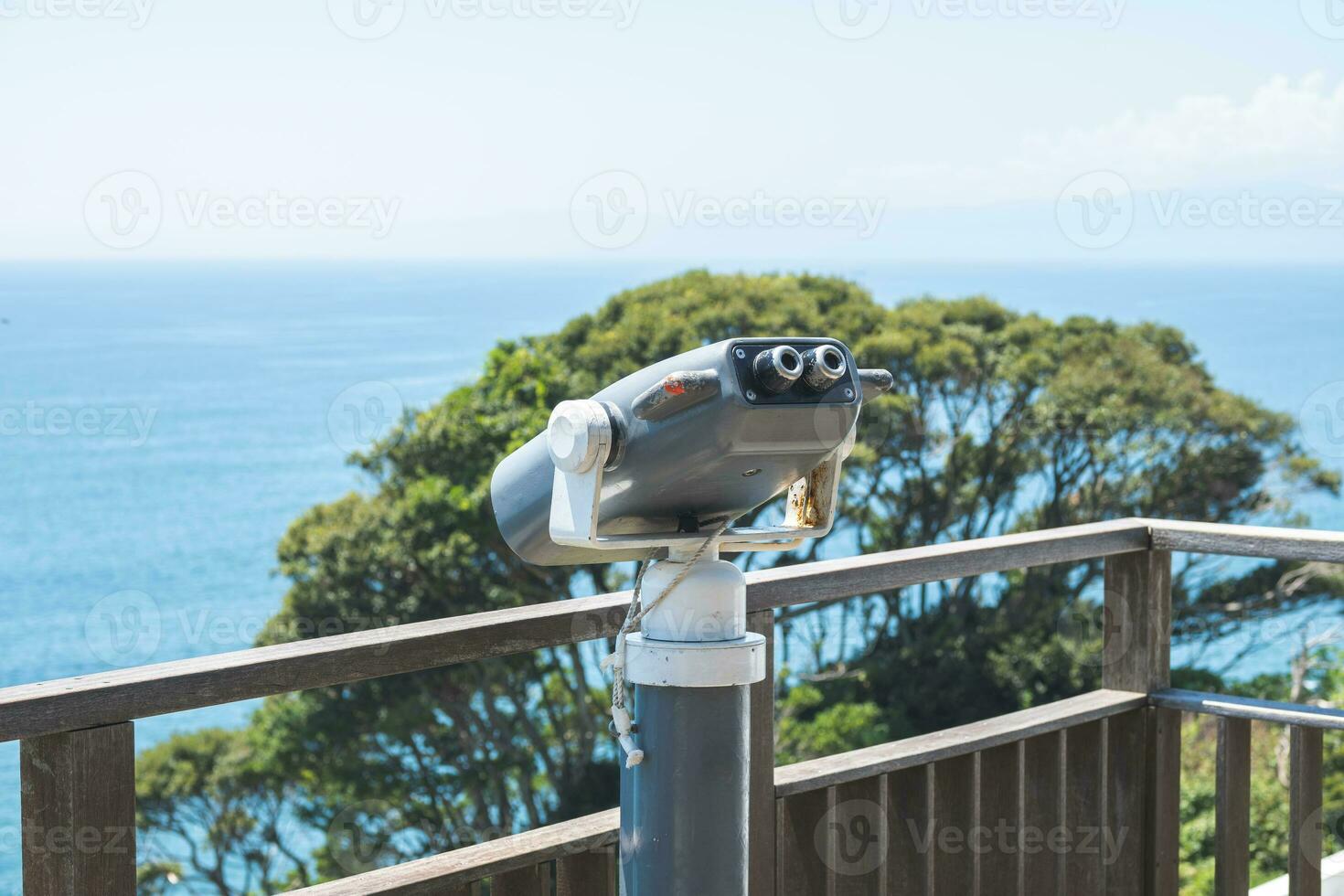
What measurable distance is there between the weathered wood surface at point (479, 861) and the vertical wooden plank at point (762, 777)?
0.62ft

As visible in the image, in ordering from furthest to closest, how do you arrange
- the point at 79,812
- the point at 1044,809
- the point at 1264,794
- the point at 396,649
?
the point at 1264,794
the point at 1044,809
the point at 396,649
the point at 79,812

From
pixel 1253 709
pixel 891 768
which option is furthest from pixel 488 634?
pixel 1253 709

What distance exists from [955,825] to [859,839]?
0.19m

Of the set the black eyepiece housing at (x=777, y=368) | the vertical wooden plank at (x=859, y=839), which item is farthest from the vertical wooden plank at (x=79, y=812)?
the vertical wooden plank at (x=859, y=839)

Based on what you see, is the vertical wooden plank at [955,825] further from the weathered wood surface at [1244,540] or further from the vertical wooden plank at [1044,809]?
the weathered wood surface at [1244,540]

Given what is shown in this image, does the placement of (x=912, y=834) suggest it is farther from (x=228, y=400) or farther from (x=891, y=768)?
(x=228, y=400)

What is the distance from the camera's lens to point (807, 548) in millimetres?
12969

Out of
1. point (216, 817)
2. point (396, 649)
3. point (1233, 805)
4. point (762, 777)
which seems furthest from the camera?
point (216, 817)

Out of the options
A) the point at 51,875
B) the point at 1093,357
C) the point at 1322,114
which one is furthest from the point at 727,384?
the point at 1322,114

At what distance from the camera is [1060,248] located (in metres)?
34.9

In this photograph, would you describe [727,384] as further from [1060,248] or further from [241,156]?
[241,156]

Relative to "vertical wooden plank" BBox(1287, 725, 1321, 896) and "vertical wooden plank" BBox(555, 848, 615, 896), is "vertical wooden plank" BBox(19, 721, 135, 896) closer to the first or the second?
"vertical wooden plank" BBox(555, 848, 615, 896)

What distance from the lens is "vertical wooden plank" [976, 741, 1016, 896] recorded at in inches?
A: 76.7

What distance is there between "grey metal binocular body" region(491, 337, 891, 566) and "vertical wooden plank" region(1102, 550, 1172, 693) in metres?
1.07
